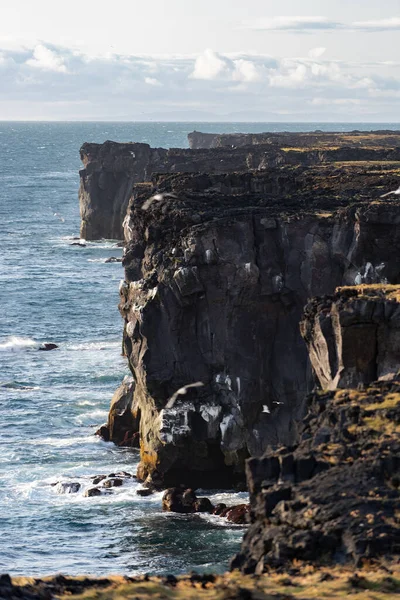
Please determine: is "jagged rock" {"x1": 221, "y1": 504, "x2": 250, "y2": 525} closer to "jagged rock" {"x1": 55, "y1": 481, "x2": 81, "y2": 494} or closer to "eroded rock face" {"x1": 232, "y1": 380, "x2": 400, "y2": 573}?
"jagged rock" {"x1": 55, "y1": 481, "x2": 81, "y2": 494}

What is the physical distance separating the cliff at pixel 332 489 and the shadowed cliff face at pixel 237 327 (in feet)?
97.7

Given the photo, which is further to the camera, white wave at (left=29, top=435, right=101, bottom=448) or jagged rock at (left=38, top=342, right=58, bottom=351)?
jagged rock at (left=38, top=342, right=58, bottom=351)

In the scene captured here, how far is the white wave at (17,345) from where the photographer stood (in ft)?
433

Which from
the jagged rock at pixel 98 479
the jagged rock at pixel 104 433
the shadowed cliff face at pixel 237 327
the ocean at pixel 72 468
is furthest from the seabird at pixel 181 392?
the jagged rock at pixel 104 433

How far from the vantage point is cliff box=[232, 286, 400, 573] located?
42156 millimetres

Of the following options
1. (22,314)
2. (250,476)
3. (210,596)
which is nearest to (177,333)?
(250,476)

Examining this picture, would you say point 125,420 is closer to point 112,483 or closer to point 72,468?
point 72,468

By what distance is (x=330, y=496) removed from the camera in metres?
44.0

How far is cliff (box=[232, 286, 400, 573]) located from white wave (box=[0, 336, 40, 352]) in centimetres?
8050

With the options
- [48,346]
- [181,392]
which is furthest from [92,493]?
[48,346]

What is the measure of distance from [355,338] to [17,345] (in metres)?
73.6

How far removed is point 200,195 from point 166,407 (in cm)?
2496

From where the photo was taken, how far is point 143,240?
9938 cm

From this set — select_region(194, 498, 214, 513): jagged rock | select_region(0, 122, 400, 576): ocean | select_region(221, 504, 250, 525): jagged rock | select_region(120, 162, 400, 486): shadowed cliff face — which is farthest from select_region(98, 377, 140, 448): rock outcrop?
select_region(221, 504, 250, 525): jagged rock
